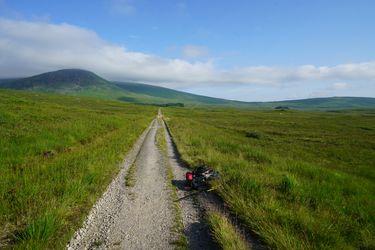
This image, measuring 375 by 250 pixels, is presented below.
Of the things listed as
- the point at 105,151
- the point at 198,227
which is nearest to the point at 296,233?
the point at 198,227

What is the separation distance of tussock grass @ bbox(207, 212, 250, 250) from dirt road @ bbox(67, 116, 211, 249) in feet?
1.24

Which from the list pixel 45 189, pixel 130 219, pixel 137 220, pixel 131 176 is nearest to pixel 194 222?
pixel 137 220

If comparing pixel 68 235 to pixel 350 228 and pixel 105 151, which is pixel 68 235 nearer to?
pixel 350 228

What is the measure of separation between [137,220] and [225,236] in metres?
3.01

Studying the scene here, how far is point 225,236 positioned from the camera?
670 cm

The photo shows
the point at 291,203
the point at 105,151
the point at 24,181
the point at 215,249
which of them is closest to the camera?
the point at 215,249

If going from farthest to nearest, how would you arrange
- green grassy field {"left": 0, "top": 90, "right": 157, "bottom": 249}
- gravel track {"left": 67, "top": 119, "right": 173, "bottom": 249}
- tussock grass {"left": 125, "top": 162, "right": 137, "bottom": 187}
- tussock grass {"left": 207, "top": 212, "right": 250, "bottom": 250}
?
tussock grass {"left": 125, "top": 162, "right": 137, "bottom": 187} → gravel track {"left": 67, "top": 119, "right": 173, "bottom": 249} → green grassy field {"left": 0, "top": 90, "right": 157, "bottom": 249} → tussock grass {"left": 207, "top": 212, "right": 250, "bottom": 250}

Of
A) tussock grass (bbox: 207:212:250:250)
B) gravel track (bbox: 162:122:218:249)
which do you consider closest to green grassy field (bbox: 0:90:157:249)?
gravel track (bbox: 162:122:218:249)

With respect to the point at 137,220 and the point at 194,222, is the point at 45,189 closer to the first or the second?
the point at 137,220

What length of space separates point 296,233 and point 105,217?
5684 mm

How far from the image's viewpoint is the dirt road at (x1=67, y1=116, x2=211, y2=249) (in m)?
7.05

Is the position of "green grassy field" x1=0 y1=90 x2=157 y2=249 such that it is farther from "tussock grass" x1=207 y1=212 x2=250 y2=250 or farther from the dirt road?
"tussock grass" x1=207 y1=212 x2=250 y2=250

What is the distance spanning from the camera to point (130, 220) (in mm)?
8367

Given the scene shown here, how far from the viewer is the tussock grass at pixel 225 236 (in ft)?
21.1
